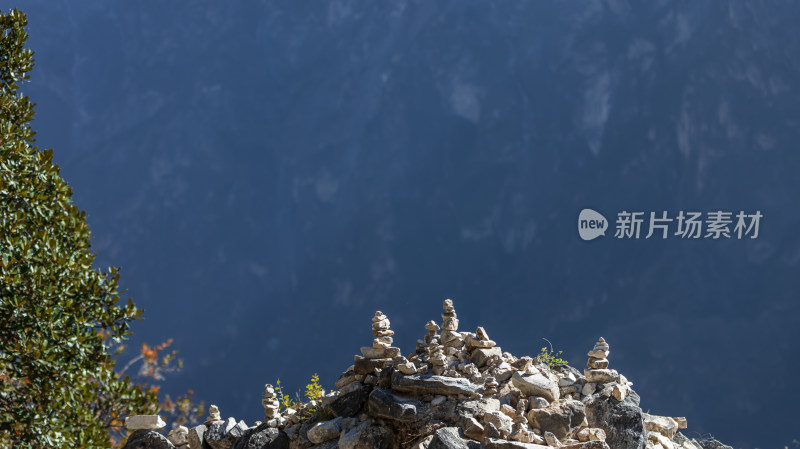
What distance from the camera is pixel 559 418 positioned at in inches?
644

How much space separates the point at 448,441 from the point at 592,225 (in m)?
45.6

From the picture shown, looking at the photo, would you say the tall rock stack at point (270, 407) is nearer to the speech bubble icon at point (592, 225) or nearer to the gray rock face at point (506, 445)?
the gray rock face at point (506, 445)

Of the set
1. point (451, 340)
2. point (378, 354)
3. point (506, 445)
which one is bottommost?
point (506, 445)

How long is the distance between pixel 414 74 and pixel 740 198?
31.3 m

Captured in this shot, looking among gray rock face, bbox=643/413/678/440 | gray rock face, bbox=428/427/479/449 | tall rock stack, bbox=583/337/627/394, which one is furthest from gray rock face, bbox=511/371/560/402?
gray rock face, bbox=643/413/678/440

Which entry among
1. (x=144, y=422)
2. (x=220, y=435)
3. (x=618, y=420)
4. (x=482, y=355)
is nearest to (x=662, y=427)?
(x=618, y=420)

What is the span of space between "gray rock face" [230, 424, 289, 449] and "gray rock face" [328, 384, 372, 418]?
1613 mm

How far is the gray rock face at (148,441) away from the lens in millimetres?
19516

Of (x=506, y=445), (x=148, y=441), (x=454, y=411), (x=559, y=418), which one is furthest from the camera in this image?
(x=148, y=441)

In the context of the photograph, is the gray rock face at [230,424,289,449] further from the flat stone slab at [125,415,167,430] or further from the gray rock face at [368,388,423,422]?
the gray rock face at [368,388,423,422]

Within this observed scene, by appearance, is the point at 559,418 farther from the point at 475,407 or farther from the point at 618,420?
the point at 475,407

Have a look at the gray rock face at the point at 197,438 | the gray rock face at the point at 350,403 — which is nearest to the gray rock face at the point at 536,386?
the gray rock face at the point at 350,403

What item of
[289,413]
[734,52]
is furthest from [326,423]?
[734,52]

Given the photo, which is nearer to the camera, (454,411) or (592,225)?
(454,411)
